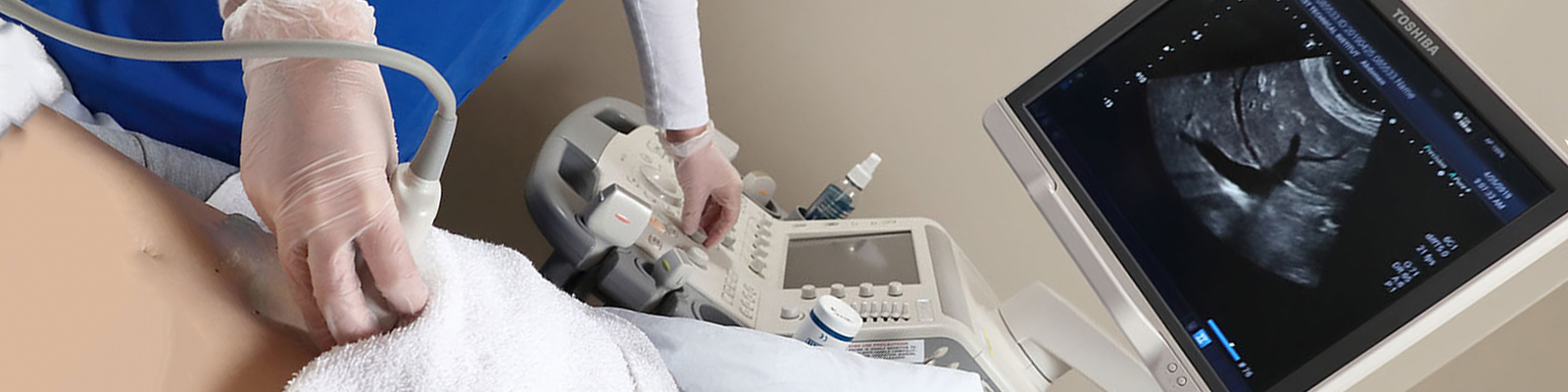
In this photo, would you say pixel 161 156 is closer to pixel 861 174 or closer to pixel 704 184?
pixel 704 184

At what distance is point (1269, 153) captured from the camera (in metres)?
0.79

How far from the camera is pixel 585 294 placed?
113 cm

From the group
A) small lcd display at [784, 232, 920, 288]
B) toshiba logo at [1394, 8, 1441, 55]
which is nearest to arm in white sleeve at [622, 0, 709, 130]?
small lcd display at [784, 232, 920, 288]

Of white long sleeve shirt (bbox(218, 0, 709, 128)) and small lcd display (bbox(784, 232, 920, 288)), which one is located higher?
white long sleeve shirt (bbox(218, 0, 709, 128))

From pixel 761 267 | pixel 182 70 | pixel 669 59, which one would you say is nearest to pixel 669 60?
pixel 669 59

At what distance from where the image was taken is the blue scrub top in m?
0.77

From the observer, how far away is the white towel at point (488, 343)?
1.73ft

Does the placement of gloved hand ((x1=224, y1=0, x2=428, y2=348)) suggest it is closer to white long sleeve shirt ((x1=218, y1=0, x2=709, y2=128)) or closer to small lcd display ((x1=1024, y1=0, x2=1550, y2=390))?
white long sleeve shirt ((x1=218, y1=0, x2=709, y2=128))

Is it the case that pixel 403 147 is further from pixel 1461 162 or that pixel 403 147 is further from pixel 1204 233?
pixel 1461 162

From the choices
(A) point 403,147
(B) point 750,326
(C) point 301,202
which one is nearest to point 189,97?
(A) point 403,147

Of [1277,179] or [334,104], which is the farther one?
[1277,179]

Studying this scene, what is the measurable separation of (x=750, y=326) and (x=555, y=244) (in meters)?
0.26

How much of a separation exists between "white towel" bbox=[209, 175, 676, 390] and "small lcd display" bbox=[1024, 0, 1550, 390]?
0.48m

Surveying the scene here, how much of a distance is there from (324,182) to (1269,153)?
737mm
